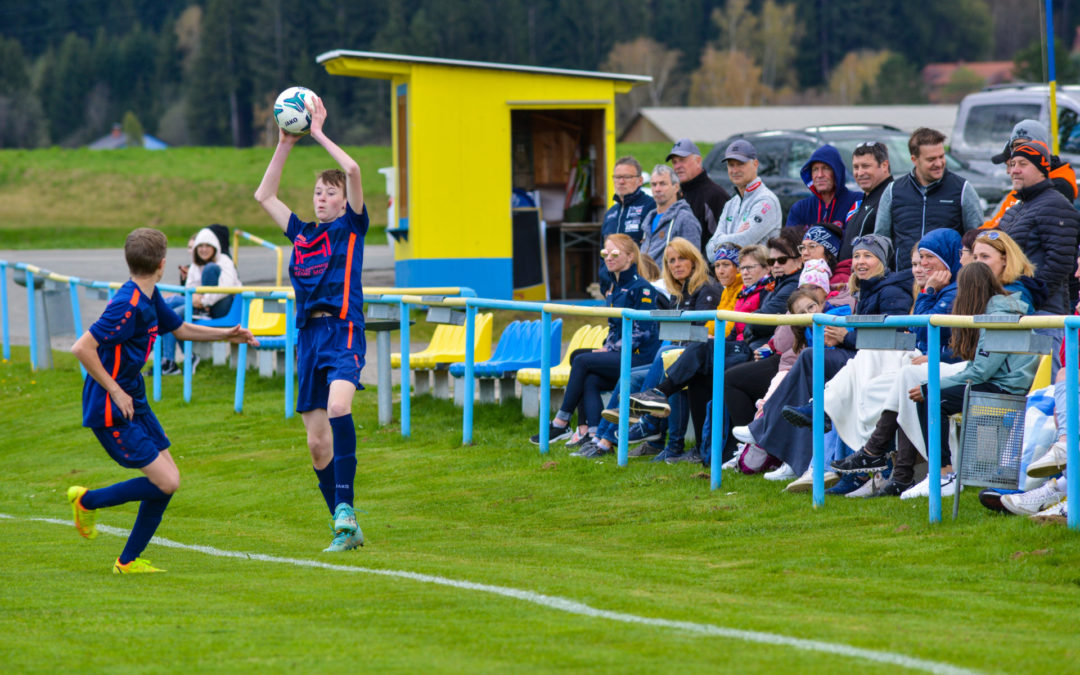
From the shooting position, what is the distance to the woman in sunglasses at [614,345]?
1177 centimetres

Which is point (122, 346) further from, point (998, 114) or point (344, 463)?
point (998, 114)

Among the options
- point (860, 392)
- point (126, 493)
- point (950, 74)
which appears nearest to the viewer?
point (126, 493)

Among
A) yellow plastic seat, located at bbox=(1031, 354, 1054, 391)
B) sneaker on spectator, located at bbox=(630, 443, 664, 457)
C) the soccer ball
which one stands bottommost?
sneaker on spectator, located at bbox=(630, 443, 664, 457)

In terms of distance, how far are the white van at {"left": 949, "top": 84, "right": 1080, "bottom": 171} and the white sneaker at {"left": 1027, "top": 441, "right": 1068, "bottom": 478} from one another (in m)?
15.6

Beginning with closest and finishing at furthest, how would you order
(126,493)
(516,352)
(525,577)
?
(525,577)
(126,493)
(516,352)

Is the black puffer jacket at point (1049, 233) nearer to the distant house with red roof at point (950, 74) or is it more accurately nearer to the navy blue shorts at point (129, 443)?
the navy blue shorts at point (129, 443)

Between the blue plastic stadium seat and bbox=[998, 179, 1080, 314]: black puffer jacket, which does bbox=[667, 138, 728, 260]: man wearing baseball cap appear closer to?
the blue plastic stadium seat

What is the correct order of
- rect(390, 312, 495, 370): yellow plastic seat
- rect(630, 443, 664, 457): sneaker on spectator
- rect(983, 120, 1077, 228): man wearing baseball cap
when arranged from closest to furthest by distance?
rect(983, 120, 1077, 228): man wearing baseball cap → rect(630, 443, 664, 457): sneaker on spectator → rect(390, 312, 495, 370): yellow plastic seat

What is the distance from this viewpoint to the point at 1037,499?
8.33m

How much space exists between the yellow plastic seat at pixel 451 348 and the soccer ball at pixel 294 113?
4.75m

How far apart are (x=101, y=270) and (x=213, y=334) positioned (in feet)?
92.0

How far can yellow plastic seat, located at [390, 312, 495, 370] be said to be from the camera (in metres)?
14.2

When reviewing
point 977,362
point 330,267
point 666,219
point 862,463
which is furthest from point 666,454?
point 330,267

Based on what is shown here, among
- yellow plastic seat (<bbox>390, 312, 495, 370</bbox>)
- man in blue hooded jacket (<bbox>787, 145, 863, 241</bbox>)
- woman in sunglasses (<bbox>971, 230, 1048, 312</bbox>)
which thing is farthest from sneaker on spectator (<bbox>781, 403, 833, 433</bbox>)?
yellow plastic seat (<bbox>390, 312, 495, 370</bbox>)
